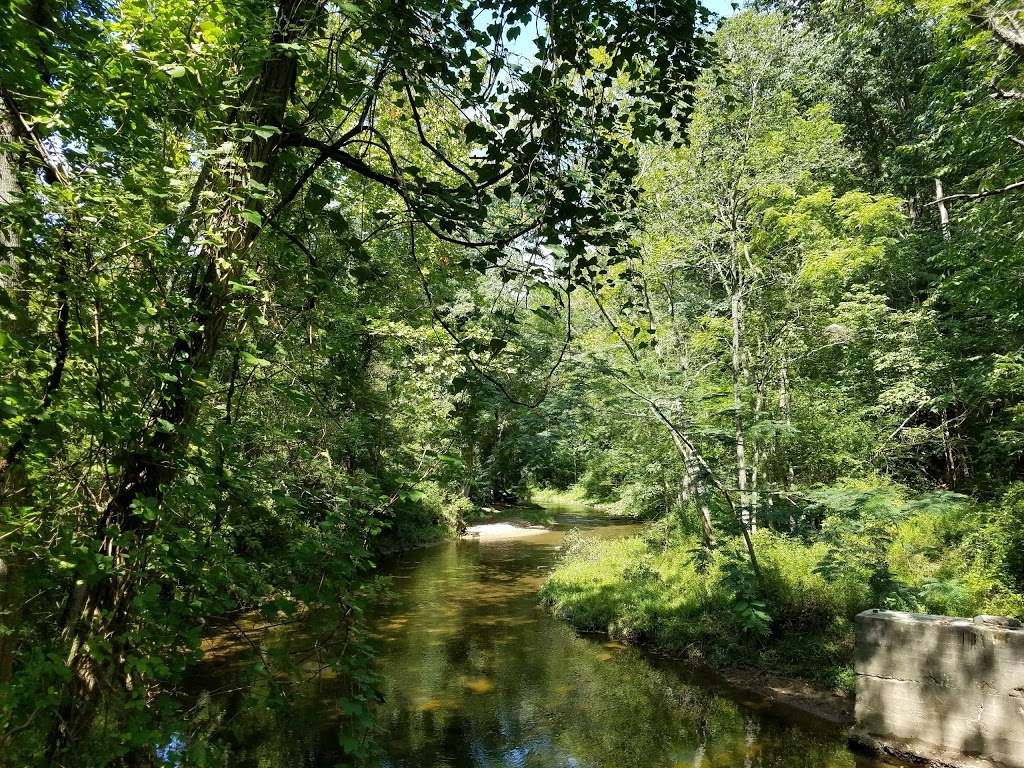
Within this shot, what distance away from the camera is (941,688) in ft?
21.4

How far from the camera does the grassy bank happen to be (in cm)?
859

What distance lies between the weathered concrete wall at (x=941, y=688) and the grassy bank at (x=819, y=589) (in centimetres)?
158

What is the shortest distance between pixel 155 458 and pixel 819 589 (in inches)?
417

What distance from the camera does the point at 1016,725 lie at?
5.97m

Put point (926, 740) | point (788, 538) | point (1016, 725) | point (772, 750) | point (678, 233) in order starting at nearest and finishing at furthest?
point (1016, 725) < point (926, 740) < point (772, 750) < point (788, 538) < point (678, 233)

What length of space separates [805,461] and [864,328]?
3.51 metres

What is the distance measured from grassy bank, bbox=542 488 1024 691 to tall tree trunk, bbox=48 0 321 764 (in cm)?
873

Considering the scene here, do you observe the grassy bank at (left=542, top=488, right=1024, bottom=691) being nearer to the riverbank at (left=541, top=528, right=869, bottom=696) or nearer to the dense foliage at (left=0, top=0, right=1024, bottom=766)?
the riverbank at (left=541, top=528, right=869, bottom=696)

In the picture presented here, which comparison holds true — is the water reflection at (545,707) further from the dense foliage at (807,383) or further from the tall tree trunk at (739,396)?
the tall tree trunk at (739,396)

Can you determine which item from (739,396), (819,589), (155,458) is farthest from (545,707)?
(155,458)

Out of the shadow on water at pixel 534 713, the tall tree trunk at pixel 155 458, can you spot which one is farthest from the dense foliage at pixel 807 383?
the tall tree trunk at pixel 155 458

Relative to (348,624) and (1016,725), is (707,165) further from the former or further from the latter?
(348,624)

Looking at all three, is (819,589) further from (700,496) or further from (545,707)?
(545,707)

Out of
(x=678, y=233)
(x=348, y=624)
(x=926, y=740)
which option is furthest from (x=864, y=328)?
(x=348, y=624)
